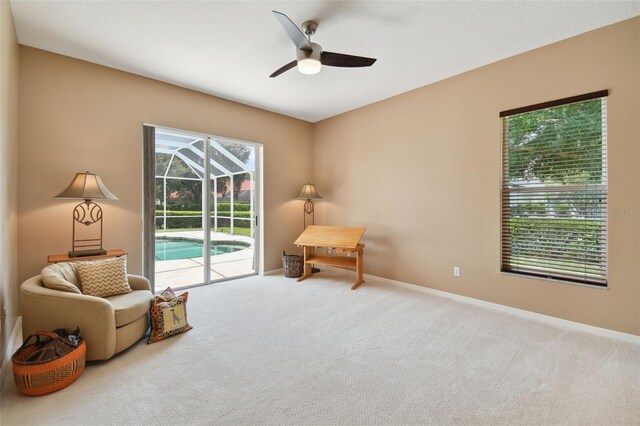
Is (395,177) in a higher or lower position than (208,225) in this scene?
higher

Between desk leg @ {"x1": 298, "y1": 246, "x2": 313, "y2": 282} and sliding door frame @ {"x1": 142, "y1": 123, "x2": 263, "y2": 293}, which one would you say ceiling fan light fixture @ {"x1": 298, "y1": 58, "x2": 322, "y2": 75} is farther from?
desk leg @ {"x1": 298, "y1": 246, "x2": 313, "y2": 282}

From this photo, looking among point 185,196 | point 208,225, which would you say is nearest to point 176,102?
point 185,196

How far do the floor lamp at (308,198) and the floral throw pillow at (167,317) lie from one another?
9.16 feet

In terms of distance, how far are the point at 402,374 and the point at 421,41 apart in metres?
3.11

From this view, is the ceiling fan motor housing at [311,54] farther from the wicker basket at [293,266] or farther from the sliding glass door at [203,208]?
the wicker basket at [293,266]

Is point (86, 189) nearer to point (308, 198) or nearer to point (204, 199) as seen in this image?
point (204, 199)

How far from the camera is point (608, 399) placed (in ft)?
5.99

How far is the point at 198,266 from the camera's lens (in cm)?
484

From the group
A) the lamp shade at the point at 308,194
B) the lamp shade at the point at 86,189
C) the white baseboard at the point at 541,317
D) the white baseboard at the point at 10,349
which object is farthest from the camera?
the lamp shade at the point at 308,194

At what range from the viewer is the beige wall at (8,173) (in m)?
2.15

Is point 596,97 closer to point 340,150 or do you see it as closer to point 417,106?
point 417,106

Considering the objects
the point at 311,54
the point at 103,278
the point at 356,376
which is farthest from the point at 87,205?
the point at 356,376

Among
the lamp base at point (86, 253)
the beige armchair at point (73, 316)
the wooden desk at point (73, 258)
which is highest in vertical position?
the lamp base at point (86, 253)

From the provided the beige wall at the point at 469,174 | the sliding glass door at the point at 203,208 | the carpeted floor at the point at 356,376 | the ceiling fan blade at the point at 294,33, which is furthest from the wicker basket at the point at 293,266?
the ceiling fan blade at the point at 294,33
